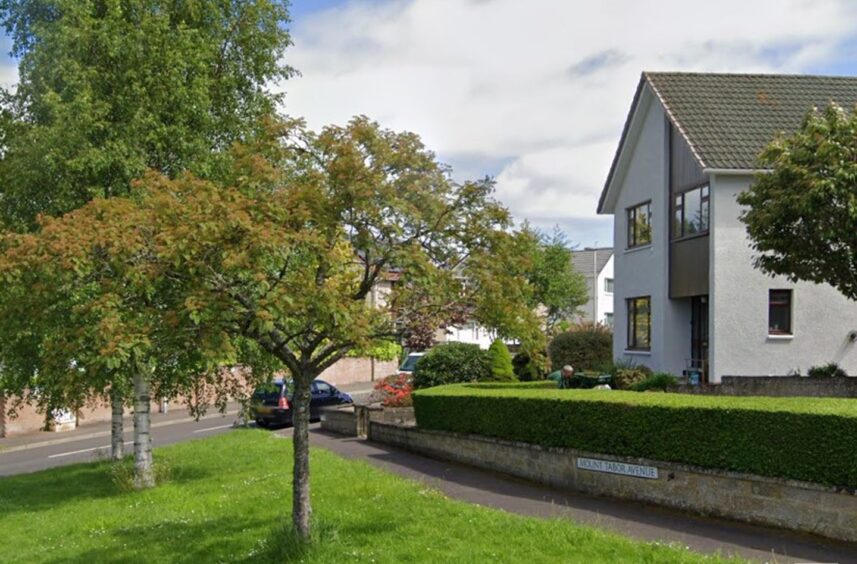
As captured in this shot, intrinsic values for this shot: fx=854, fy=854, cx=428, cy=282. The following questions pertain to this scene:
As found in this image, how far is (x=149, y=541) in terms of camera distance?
9.77 metres

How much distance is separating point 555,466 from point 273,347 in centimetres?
547

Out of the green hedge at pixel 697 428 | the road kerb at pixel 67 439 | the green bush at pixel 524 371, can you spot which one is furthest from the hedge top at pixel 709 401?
the road kerb at pixel 67 439

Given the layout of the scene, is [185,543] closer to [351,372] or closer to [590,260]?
[351,372]

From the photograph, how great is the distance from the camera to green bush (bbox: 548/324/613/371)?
27266mm

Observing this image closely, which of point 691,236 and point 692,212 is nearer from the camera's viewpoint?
point 691,236

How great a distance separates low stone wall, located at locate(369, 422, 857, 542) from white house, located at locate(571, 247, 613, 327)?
53.4 m

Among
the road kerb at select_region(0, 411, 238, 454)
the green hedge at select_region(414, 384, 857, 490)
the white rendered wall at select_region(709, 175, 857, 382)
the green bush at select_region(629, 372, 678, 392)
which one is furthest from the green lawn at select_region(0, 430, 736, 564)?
the white rendered wall at select_region(709, 175, 857, 382)

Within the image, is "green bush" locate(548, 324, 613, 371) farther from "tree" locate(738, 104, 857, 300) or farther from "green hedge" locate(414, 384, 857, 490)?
"green hedge" locate(414, 384, 857, 490)

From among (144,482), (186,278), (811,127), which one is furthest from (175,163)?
(811,127)

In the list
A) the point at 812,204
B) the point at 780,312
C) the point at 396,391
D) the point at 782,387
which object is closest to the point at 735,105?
the point at 780,312

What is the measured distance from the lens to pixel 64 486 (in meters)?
14.8

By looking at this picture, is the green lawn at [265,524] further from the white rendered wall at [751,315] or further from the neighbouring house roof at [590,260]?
the neighbouring house roof at [590,260]

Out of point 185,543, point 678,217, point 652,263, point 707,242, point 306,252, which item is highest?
point 678,217

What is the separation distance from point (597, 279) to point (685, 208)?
4717 centimetres
